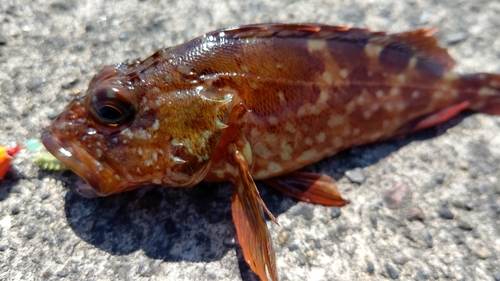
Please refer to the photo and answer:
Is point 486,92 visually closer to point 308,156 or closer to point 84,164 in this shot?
point 308,156

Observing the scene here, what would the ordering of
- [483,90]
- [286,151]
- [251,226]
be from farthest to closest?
[483,90]
[286,151]
[251,226]

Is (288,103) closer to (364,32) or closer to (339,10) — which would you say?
(364,32)

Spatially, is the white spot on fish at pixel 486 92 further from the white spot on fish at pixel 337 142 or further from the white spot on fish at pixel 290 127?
the white spot on fish at pixel 290 127

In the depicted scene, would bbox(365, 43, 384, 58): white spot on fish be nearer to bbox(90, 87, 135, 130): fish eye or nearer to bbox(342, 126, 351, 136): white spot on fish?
bbox(342, 126, 351, 136): white spot on fish

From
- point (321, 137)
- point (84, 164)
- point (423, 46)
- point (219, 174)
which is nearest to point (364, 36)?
point (423, 46)

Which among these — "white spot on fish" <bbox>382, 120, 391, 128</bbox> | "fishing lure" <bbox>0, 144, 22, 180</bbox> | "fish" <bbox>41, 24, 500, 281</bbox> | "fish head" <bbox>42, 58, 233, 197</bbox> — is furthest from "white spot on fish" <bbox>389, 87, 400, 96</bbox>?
"fishing lure" <bbox>0, 144, 22, 180</bbox>

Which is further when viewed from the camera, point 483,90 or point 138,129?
point 483,90

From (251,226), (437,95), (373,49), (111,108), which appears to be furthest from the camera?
(437,95)

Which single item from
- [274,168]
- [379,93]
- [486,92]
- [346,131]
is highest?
[486,92]
